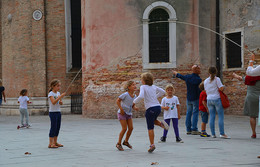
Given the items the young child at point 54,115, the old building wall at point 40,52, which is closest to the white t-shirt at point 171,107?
the young child at point 54,115

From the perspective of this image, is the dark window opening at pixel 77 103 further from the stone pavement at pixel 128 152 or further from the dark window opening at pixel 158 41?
the stone pavement at pixel 128 152

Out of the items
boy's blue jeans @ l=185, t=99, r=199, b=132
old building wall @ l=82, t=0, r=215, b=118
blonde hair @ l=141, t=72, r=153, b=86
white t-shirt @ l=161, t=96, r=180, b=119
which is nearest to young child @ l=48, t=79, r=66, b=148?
blonde hair @ l=141, t=72, r=153, b=86

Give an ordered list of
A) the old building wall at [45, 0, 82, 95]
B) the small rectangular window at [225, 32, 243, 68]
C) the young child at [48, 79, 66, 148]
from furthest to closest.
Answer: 1. the old building wall at [45, 0, 82, 95]
2. the small rectangular window at [225, 32, 243, 68]
3. the young child at [48, 79, 66, 148]

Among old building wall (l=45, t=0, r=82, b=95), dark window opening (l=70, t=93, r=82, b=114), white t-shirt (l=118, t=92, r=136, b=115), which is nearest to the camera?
white t-shirt (l=118, t=92, r=136, b=115)

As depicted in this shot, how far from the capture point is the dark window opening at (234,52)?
1625 cm

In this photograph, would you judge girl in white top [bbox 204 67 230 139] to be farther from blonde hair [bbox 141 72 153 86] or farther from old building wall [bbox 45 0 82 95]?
old building wall [bbox 45 0 82 95]

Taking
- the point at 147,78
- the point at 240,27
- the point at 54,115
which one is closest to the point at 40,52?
the point at 240,27

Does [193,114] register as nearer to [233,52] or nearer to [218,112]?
[218,112]

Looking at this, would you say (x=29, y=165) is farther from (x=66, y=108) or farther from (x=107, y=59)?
(x=66, y=108)

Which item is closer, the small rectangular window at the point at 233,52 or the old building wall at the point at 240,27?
the old building wall at the point at 240,27

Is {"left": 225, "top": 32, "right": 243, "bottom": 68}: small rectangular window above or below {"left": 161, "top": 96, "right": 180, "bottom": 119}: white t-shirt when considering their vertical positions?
above

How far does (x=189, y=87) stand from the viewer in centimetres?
1026

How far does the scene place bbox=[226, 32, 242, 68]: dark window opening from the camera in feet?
53.3

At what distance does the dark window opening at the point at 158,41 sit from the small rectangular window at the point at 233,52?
99.1 inches
